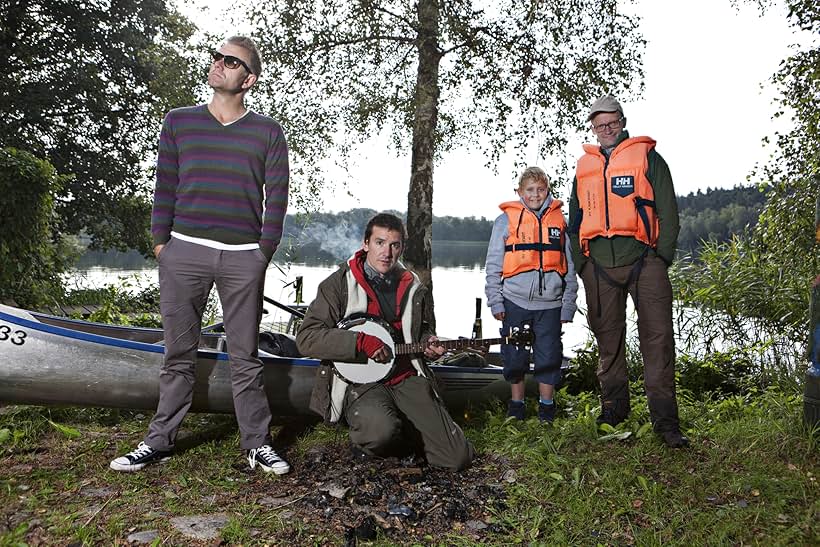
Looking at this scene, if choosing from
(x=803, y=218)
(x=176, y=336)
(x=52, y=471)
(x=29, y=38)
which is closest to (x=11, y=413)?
(x=52, y=471)

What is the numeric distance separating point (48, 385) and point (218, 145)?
1.82m

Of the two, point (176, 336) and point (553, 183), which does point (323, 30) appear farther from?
point (176, 336)

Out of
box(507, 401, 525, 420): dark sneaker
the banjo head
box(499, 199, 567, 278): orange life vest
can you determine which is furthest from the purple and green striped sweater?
box(507, 401, 525, 420): dark sneaker

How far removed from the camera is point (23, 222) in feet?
30.2

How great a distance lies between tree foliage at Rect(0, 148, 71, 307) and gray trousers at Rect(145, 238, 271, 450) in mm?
6699

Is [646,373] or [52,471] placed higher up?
[646,373]

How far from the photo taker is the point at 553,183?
8.88 meters

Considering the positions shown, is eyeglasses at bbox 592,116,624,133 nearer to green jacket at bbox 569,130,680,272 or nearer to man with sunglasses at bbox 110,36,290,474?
green jacket at bbox 569,130,680,272

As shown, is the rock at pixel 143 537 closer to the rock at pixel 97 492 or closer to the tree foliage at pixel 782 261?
the rock at pixel 97 492

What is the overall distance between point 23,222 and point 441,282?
25611 millimetres

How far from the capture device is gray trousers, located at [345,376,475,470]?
3654mm

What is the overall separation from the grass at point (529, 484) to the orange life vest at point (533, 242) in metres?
0.99

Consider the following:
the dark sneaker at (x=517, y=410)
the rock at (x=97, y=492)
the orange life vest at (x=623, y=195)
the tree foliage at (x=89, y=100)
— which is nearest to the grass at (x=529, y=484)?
the rock at (x=97, y=492)

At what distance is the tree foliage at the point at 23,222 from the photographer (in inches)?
355
